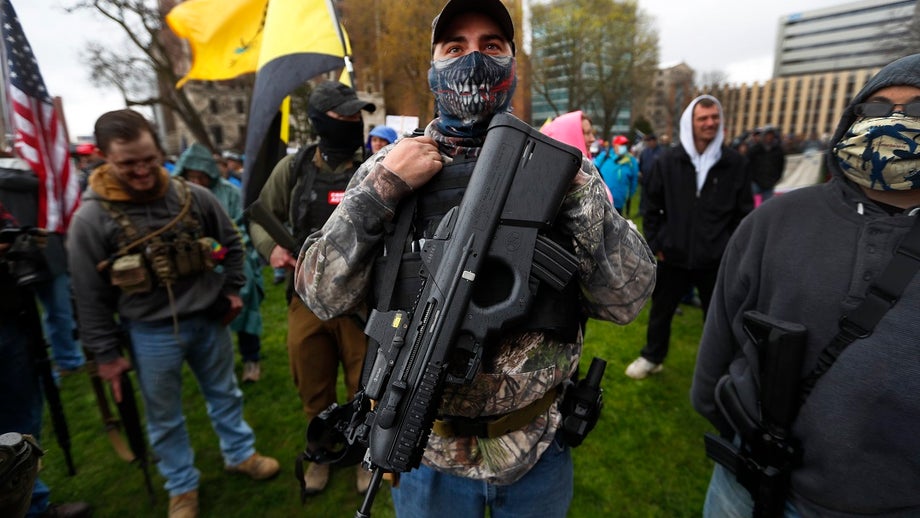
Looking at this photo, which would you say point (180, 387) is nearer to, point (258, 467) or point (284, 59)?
point (258, 467)

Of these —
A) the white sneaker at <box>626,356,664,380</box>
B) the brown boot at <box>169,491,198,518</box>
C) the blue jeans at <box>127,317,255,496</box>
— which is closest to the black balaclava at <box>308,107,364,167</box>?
the blue jeans at <box>127,317,255,496</box>

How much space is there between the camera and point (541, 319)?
1.22 m

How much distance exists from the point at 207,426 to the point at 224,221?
1.93 metres

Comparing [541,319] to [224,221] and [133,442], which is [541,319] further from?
[133,442]

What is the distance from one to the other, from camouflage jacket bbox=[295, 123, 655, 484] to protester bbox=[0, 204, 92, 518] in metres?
2.36

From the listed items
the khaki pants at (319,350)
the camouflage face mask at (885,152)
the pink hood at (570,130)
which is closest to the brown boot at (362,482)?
the khaki pants at (319,350)

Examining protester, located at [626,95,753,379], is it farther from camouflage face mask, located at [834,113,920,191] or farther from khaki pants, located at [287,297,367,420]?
khaki pants, located at [287,297,367,420]

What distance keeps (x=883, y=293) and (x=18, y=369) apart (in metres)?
4.11

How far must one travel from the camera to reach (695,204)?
3.63 m

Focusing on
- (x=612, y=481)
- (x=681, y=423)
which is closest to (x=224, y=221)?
(x=612, y=481)

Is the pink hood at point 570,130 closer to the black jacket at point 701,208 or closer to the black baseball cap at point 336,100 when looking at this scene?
the black jacket at point 701,208

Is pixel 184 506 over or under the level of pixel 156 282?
under

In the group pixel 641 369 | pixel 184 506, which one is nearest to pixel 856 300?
pixel 641 369

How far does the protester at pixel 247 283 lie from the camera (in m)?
4.12
